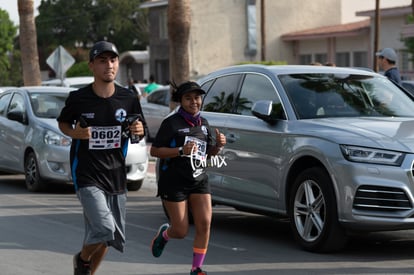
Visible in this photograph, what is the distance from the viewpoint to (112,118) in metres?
7.22

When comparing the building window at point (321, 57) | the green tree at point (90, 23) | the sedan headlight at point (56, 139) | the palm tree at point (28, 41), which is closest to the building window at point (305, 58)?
the building window at point (321, 57)

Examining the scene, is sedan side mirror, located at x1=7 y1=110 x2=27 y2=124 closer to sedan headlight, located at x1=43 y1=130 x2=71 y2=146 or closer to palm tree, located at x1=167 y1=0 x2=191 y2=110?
sedan headlight, located at x1=43 y1=130 x2=71 y2=146

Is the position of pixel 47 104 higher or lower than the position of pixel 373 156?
lower

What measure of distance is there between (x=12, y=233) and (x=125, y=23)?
7424 cm

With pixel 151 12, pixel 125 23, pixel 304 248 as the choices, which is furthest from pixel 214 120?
pixel 125 23

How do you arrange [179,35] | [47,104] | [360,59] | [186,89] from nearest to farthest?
[186,89], [47,104], [179,35], [360,59]

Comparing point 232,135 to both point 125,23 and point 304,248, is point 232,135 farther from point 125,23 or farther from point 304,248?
point 125,23

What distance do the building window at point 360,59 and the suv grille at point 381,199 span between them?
3908cm

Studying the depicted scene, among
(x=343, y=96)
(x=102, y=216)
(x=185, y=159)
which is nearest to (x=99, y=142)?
(x=102, y=216)

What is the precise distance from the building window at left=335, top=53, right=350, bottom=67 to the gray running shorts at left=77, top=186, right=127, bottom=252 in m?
42.2

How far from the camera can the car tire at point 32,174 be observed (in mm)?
15047

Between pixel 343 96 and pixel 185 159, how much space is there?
2.89 m

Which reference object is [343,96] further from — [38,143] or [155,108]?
[155,108]

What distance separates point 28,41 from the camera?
2945cm
